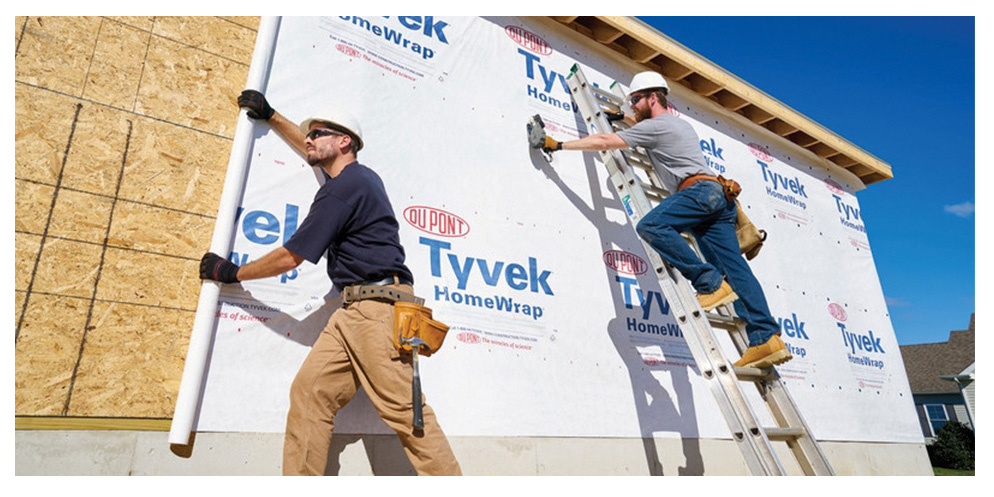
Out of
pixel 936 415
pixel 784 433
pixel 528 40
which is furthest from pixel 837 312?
pixel 936 415

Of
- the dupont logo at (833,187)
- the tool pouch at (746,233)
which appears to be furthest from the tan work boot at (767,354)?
the dupont logo at (833,187)

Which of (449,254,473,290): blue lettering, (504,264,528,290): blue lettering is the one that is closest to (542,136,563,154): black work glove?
(504,264,528,290): blue lettering

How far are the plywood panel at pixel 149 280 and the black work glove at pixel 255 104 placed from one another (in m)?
0.83

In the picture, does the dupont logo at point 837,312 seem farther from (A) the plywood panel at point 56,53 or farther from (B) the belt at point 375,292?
(A) the plywood panel at point 56,53

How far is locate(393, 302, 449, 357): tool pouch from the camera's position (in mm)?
2275

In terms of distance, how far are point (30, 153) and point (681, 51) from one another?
5259 millimetres

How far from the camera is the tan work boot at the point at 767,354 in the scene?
9.29 ft

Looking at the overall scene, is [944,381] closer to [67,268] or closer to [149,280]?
[149,280]

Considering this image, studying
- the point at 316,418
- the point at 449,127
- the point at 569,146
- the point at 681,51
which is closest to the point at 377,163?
the point at 449,127

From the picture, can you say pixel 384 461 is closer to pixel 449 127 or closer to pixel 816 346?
pixel 449 127

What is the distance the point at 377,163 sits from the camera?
3311mm

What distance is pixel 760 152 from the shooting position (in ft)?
20.3

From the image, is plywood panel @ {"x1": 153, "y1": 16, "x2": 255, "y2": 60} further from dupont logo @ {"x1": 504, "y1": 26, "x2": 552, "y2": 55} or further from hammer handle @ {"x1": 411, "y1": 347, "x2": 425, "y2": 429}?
hammer handle @ {"x1": 411, "y1": 347, "x2": 425, "y2": 429}
